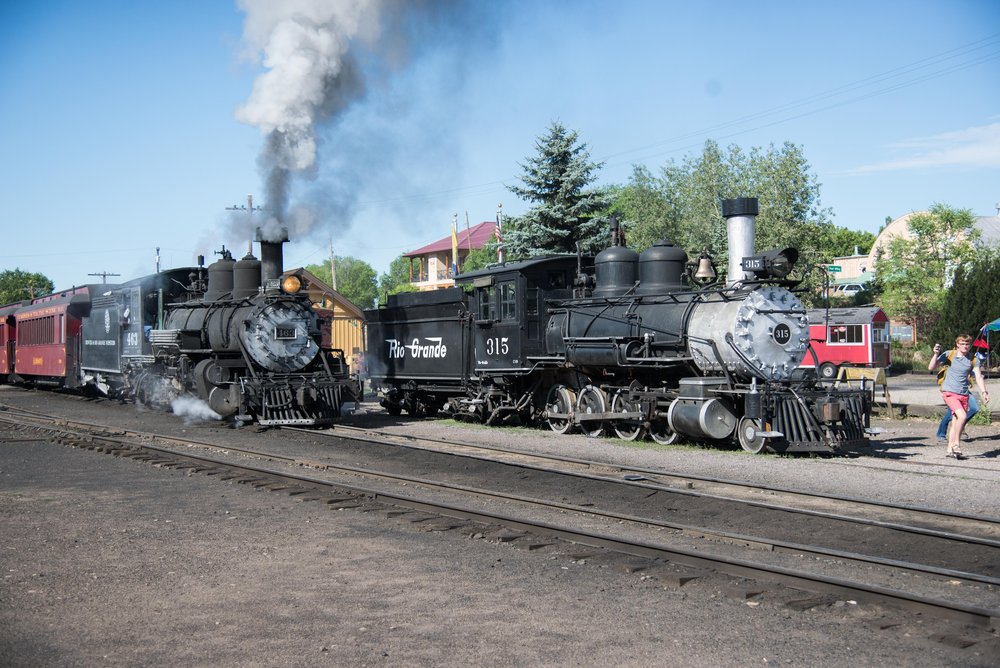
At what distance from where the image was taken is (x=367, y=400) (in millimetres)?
27156

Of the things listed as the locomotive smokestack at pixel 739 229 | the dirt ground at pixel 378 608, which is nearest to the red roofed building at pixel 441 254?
the locomotive smokestack at pixel 739 229

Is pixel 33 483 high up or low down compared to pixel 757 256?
down

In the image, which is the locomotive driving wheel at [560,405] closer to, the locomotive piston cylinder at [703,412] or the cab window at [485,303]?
the cab window at [485,303]

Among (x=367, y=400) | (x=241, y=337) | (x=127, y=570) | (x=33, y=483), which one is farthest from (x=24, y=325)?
(x=127, y=570)

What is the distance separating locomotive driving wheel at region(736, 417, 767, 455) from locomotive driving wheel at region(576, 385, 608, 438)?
9.39 ft

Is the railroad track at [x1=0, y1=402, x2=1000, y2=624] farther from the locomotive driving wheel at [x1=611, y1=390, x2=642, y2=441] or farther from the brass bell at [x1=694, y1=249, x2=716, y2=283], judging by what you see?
the brass bell at [x1=694, y1=249, x2=716, y2=283]

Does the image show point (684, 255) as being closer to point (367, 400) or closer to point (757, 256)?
point (757, 256)

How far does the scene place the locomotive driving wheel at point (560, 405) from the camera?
16.8m

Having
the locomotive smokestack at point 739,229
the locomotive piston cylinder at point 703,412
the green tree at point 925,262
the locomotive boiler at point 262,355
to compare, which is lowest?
the locomotive piston cylinder at point 703,412

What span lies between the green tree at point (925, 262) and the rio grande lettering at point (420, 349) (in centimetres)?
3541

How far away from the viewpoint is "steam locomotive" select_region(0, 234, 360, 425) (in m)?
17.5

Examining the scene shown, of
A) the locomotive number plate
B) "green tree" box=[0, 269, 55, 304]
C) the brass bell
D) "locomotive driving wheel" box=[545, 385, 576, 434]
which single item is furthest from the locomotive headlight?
"green tree" box=[0, 269, 55, 304]

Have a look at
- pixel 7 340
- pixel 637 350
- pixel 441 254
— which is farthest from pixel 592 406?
pixel 441 254

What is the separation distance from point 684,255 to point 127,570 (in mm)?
11091
